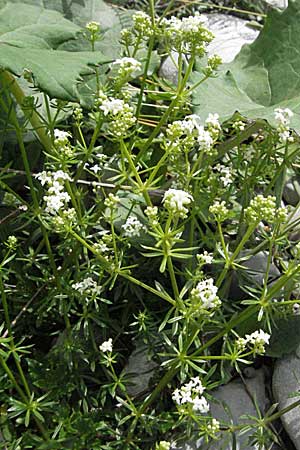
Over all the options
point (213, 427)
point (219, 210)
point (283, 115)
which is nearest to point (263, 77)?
point (283, 115)

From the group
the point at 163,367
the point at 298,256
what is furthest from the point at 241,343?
the point at 163,367

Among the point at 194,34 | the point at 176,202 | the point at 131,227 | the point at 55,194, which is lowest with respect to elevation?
the point at 131,227

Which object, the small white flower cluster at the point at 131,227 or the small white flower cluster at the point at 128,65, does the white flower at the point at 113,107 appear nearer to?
the small white flower cluster at the point at 128,65

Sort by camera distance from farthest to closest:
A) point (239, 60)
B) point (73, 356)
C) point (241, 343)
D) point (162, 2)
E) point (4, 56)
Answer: point (162, 2) < point (239, 60) < point (73, 356) < point (241, 343) < point (4, 56)

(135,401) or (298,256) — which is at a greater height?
(298,256)

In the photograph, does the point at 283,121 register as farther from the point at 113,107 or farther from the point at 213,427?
the point at 213,427

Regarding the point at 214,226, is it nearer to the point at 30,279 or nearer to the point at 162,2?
the point at 30,279
